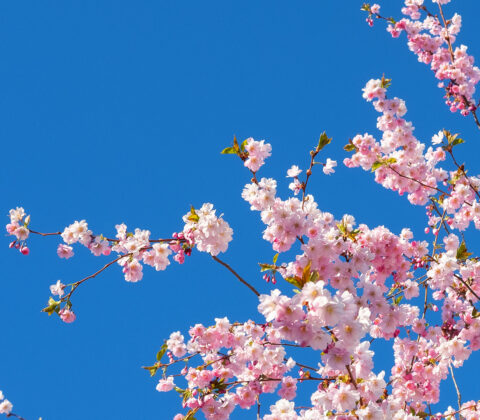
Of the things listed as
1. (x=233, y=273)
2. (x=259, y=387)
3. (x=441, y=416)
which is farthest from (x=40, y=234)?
(x=441, y=416)

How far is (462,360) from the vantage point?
5.89m

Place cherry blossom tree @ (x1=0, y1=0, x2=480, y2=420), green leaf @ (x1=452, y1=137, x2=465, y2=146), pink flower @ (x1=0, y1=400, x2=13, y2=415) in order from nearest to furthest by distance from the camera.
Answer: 1. cherry blossom tree @ (x1=0, y1=0, x2=480, y2=420)
2. green leaf @ (x1=452, y1=137, x2=465, y2=146)
3. pink flower @ (x1=0, y1=400, x2=13, y2=415)

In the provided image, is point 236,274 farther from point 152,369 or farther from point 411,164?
point 411,164

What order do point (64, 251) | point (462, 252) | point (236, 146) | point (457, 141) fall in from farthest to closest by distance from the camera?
point (457, 141), point (462, 252), point (64, 251), point (236, 146)

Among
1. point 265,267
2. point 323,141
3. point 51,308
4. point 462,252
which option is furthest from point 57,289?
point 462,252

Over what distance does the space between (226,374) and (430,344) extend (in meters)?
2.67

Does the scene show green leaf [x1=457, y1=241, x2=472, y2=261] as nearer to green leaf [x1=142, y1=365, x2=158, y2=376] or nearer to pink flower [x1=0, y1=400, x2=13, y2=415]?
green leaf [x1=142, y1=365, x2=158, y2=376]

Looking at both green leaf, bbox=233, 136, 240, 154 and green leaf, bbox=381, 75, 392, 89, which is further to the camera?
green leaf, bbox=381, 75, 392, 89

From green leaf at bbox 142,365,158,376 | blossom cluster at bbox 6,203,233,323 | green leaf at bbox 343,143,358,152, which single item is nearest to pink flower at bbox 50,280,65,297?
blossom cluster at bbox 6,203,233,323

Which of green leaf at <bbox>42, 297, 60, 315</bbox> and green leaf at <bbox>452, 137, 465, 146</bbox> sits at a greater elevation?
A: green leaf at <bbox>452, 137, 465, 146</bbox>

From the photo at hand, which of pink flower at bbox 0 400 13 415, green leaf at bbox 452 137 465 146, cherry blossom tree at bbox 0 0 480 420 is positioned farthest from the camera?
pink flower at bbox 0 400 13 415

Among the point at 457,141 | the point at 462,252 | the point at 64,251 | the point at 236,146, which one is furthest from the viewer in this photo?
the point at 457,141

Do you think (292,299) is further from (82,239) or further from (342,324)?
(82,239)

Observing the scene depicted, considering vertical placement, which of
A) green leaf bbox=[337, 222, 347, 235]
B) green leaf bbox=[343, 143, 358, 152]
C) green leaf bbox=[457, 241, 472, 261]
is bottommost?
green leaf bbox=[337, 222, 347, 235]
